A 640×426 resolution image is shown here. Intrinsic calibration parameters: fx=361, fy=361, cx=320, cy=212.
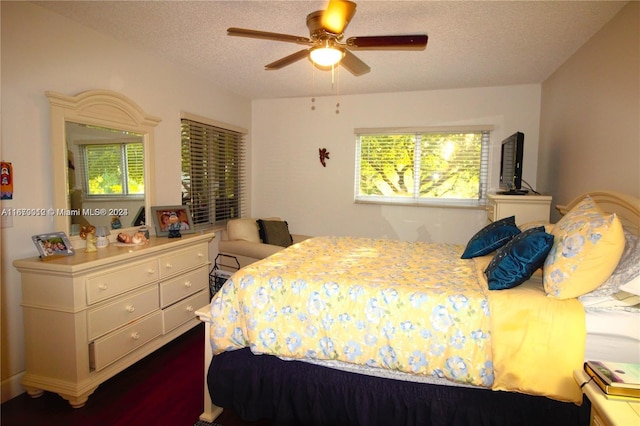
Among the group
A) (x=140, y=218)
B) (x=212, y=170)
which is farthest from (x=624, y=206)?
(x=212, y=170)

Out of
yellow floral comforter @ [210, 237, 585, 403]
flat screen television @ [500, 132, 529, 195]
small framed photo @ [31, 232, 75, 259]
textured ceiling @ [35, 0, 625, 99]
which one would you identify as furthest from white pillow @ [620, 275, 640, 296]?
small framed photo @ [31, 232, 75, 259]

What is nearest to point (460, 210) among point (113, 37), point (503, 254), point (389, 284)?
point (503, 254)

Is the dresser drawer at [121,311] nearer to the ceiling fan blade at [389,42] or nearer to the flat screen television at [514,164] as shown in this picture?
the ceiling fan blade at [389,42]

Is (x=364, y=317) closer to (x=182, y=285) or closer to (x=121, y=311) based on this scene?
(x=121, y=311)

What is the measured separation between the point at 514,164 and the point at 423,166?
126 centimetres

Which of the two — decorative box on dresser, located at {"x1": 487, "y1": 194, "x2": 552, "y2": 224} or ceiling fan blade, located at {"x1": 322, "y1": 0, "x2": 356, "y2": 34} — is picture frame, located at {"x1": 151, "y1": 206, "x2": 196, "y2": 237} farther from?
decorative box on dresser, located at {"x1": 487, "y1": 194, "x2": 552, "y2": 224}

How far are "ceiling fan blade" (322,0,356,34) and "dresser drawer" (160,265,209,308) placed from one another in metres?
2.12

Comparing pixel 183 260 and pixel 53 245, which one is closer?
pixel 53 245

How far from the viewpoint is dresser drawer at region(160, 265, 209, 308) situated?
2.75 metres

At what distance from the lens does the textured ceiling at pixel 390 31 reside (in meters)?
2.27

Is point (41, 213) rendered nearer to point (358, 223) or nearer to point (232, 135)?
point (232, 135)

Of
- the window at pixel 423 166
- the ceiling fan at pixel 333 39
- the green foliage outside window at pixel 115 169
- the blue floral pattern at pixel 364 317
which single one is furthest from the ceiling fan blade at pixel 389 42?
the window at pixel 423 166

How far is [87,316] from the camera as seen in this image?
212 cm

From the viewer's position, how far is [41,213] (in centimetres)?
234
